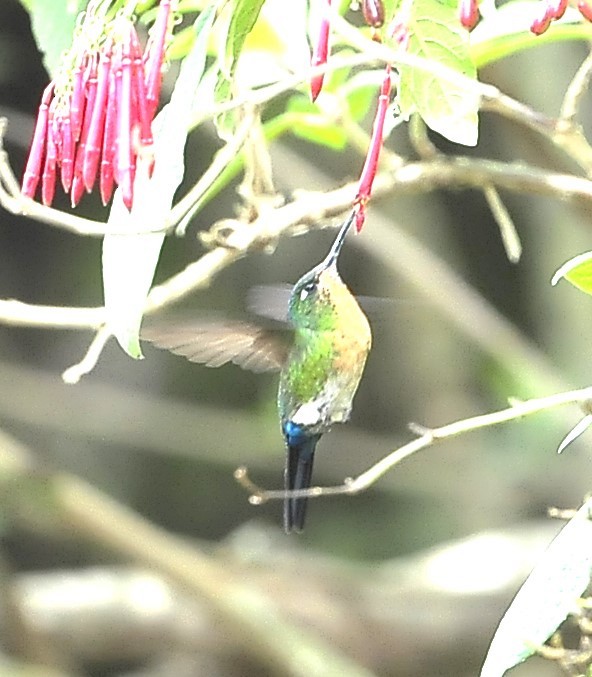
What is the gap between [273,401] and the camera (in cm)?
243

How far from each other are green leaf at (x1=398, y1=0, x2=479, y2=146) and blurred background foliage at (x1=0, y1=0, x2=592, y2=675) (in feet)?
5.98

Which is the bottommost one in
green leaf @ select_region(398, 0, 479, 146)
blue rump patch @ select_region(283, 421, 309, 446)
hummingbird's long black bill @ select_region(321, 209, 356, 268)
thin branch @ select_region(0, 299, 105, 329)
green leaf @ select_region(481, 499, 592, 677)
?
blue rump patch @ select_region(283, 421, 309, 446)

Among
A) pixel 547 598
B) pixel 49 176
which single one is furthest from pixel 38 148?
pixel 547 598

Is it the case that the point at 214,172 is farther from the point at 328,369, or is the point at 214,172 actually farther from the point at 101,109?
the point at 328,369

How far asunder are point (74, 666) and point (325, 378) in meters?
1.43

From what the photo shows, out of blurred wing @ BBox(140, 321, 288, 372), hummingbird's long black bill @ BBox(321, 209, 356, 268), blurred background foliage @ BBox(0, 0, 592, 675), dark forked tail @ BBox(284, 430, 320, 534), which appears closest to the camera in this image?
hummingbird's long black bill @ BBox(321, 209, 356, 268)

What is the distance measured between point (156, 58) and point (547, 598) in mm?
343

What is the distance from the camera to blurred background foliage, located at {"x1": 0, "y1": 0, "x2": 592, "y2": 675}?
2.49 metres

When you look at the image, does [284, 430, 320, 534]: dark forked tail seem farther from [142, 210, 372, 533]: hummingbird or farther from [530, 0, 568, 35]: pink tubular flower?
[530, 0, 568, 35]: pink tubular flower

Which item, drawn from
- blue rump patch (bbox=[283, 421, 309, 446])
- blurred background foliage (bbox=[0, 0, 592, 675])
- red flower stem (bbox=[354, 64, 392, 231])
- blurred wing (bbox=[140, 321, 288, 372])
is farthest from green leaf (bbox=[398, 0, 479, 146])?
blurred background foliage (bbox=[0, 0, 592, 675])

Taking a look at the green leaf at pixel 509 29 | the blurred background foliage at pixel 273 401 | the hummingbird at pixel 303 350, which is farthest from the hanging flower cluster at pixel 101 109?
the blurred background foliage at pixel 273 401

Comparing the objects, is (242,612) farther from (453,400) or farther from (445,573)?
(453,400)

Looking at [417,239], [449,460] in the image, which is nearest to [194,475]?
[449,460]

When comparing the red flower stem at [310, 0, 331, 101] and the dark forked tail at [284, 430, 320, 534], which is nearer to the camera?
the red flower stem at [310, 0, 331, 101]
